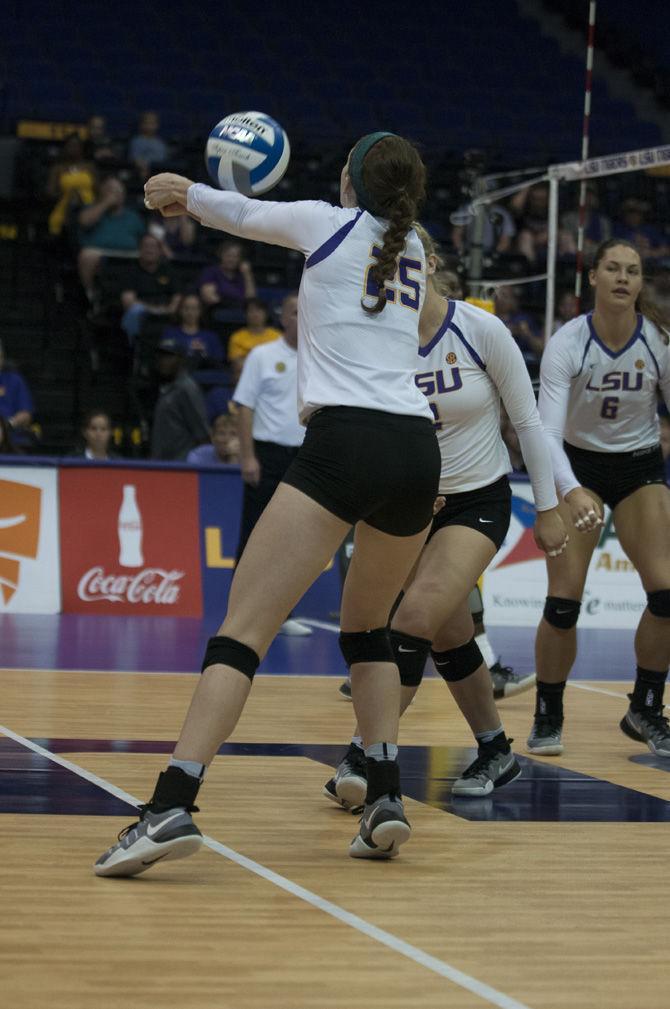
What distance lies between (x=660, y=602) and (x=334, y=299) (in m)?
2.97

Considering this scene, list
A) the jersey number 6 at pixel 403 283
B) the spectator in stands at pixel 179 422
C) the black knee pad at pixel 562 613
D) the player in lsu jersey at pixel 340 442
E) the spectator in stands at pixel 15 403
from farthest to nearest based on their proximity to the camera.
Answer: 1. the spectator in stands at pixel 15 403
2. the spectator in stands at pixel 179 422
3. the black knee pad at pixel 562 613
4. the jersey number 6 at pixel 403 283
5. the player in lsu jersey at pixel 340 442

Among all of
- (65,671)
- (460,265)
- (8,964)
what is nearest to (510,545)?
(460,265)

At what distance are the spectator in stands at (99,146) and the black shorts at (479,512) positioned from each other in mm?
11590

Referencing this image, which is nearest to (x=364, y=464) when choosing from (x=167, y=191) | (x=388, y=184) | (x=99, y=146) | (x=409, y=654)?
(x=388, y=184)

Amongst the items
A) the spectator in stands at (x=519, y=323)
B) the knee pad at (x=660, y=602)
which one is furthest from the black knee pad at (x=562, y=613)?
the spectator in stands at (x=519, y=323)

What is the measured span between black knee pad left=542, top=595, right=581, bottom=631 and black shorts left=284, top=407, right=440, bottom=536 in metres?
2.43

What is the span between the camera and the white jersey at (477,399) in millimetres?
5430

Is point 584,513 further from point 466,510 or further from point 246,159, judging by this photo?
point 246,159

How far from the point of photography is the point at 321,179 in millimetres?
18234

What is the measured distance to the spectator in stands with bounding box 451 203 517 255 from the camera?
43.9 ft

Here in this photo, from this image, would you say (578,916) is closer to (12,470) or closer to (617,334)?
(617,334)

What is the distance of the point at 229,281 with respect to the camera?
1580 cm

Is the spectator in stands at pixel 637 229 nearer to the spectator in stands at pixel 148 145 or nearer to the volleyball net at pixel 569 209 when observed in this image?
the volleyball net at pixel 569 209

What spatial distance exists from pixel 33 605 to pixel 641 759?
237 inches
